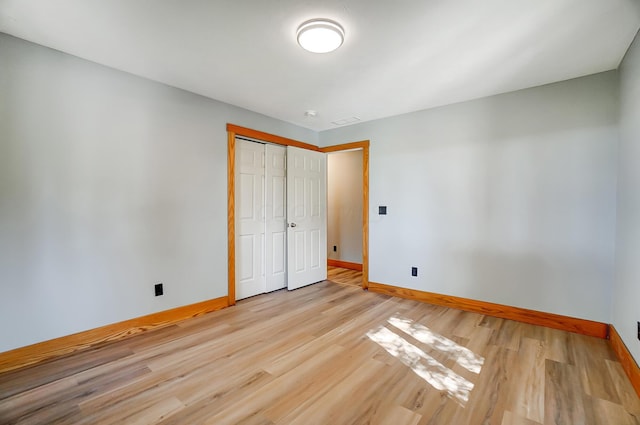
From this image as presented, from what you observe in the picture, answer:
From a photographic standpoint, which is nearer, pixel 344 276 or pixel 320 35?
pixel 320 35

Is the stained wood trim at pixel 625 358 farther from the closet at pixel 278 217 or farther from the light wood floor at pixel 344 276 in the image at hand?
the closet at pixel 278 217

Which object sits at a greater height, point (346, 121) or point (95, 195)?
point (346, 121)

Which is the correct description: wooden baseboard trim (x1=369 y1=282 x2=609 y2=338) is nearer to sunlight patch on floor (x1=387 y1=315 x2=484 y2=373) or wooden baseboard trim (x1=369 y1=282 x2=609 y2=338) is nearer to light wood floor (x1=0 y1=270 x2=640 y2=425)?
light wood floor (x1=0 y1=270 x2=640 y2=425)

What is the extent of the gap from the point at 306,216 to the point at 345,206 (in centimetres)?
149

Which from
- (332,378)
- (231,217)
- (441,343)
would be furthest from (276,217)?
(441,343)

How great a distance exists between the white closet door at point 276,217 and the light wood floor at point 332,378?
1.15 metres

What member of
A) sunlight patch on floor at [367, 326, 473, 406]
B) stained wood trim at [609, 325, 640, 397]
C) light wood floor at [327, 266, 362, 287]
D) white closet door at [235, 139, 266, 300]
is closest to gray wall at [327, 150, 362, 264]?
light wood floor at [327, 266, 362, 287]

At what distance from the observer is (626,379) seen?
5.99ft

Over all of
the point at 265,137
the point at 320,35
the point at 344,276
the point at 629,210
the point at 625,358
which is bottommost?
the point at 344,276

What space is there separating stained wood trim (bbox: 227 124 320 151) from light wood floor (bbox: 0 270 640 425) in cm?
221

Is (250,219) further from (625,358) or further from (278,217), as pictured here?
(625,358)

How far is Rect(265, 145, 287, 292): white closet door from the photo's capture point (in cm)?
379

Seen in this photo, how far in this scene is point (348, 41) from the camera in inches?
79.0

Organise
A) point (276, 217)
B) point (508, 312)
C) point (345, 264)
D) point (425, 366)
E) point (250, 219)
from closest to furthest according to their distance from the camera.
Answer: point (425, 366)
point (508, 312)
point (250, 219)
point (276, 217)
point (345, 264)
